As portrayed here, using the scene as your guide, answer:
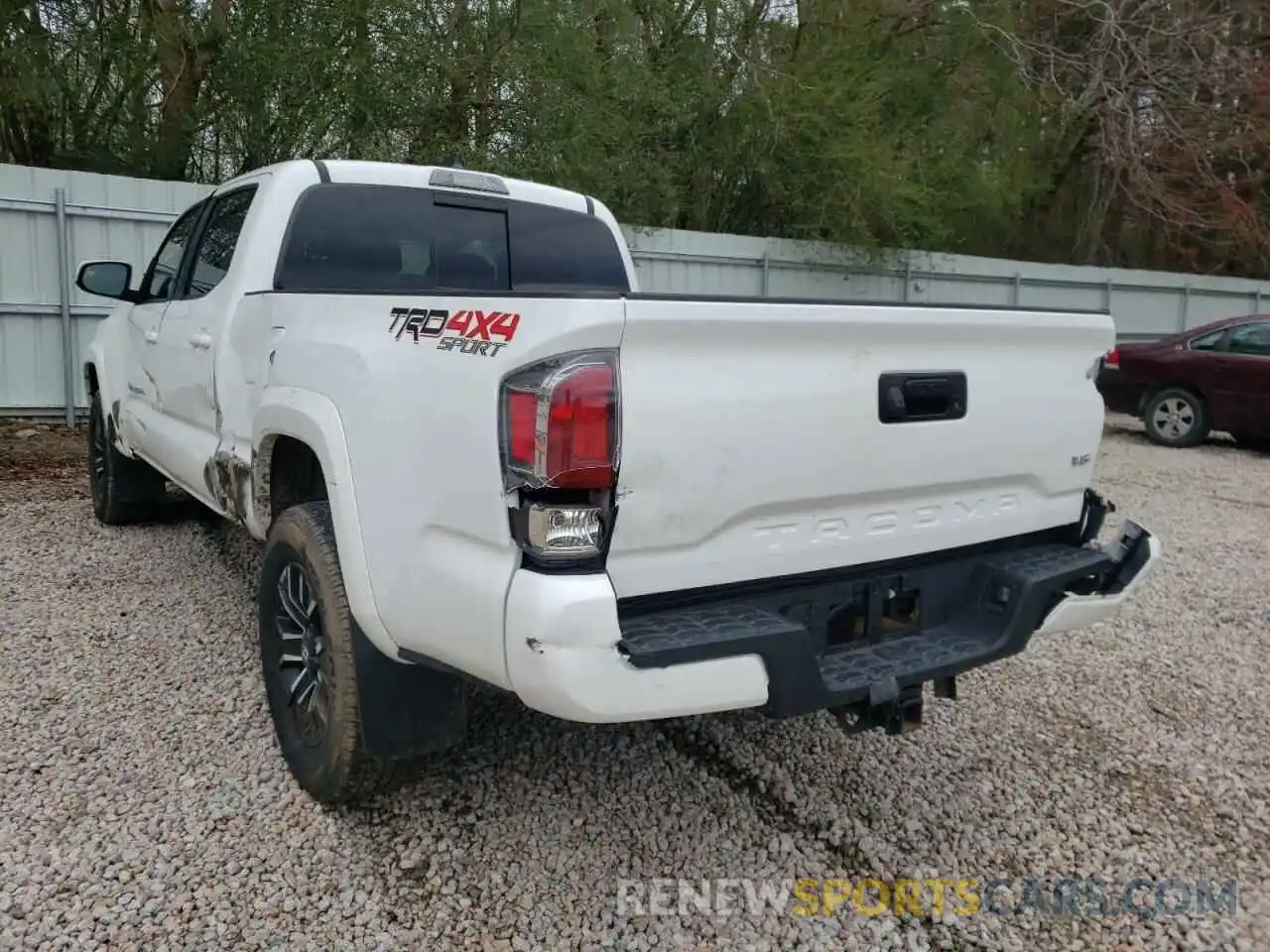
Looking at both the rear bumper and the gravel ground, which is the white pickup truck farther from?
the gravel ground

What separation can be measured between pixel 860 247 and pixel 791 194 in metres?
1.21

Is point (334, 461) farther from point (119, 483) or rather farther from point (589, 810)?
point (119, 483)

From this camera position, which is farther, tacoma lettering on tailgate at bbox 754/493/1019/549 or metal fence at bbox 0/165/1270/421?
metal fence at bbox 0/165/1270/421

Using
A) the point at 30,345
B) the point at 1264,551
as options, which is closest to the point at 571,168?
the point at 30,345

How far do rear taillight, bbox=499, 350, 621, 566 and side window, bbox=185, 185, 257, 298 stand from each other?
221cm

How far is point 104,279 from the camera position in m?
4.87

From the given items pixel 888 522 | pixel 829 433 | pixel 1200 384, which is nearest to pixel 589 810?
pixel 888 522

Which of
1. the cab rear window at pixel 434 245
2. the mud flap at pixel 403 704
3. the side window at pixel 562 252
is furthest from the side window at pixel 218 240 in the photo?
the mud flap at pixel 403 704

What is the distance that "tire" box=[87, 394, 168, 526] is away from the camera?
18.6 feet

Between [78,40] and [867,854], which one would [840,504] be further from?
[78,40]

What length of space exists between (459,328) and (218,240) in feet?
7.95

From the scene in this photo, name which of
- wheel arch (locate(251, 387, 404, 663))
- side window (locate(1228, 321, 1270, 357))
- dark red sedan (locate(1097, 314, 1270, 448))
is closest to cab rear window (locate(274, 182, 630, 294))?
wheel arch (locate(251, 387, 404, 663))

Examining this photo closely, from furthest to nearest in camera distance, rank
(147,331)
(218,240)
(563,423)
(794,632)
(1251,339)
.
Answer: (1251,339) → (147,331) → (218,240) → (794,632) → (563,423)

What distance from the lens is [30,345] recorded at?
8906 mm
